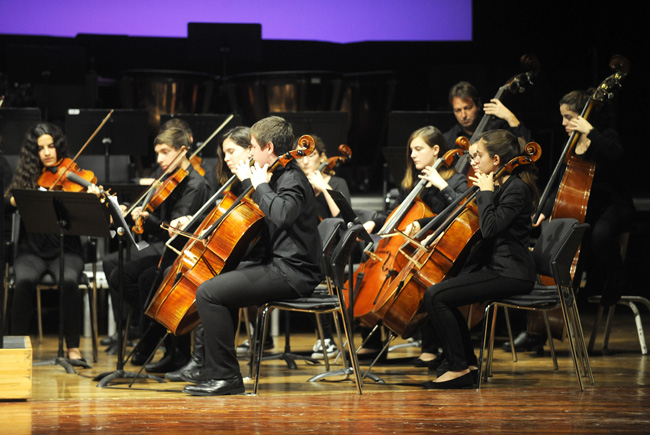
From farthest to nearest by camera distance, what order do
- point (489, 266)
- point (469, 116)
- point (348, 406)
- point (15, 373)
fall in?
point (469, 116) < point (489, 266) < point (15, 373) < point (348, 406)

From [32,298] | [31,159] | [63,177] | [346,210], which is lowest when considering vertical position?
[32,298]

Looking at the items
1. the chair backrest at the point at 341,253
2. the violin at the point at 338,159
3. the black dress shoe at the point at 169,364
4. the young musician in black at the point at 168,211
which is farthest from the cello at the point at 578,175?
the black dress shoe at the point at 169,364

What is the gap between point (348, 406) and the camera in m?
3.48

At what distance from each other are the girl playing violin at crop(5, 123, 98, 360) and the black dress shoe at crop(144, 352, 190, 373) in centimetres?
50

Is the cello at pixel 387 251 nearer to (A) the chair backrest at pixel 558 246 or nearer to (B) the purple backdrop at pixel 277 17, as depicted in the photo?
(A) the chair backrest at pixel 558 246

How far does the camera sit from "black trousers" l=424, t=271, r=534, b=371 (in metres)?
3.95

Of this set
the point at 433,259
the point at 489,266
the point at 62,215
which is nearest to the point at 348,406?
the point at 433,259

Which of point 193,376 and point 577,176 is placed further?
point 577,176

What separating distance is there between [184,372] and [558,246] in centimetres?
180

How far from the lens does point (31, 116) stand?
6.10 meters

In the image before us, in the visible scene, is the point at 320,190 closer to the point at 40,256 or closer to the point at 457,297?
the point at 457,297

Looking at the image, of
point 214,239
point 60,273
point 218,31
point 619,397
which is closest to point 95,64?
point 218,31

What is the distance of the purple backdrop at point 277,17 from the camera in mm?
7359

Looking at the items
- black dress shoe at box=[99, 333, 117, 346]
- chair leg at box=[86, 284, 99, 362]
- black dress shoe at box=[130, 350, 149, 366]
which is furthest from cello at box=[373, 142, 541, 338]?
black dress shoe at box=[99, 333, 117, 346]
